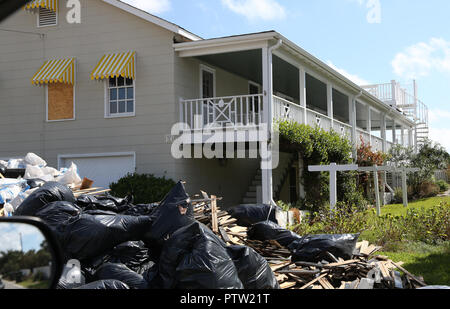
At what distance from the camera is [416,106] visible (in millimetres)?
30688

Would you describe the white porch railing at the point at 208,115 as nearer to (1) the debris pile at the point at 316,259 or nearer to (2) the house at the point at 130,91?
(2) the house at the point at 130,91

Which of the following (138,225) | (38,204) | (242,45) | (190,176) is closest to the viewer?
(138,225)

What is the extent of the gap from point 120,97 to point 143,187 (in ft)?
10.6

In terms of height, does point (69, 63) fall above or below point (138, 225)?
above

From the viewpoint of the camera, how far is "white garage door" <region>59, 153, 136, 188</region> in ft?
46.1

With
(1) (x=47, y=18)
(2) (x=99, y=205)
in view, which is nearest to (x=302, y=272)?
(2) (x=99, y=205)

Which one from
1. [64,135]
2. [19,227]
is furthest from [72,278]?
[64,135]

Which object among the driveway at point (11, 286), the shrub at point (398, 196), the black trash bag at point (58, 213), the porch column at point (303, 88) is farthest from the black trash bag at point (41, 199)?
the shrub at point (398, 196)

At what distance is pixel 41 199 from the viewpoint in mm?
6281

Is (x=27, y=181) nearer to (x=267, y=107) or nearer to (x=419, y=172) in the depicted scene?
(x=267, y=107)

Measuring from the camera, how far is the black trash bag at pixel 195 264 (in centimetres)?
399

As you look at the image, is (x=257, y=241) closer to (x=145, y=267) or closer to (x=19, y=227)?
(x=145, y=267)

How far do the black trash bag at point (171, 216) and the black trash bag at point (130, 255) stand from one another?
0.84ft
